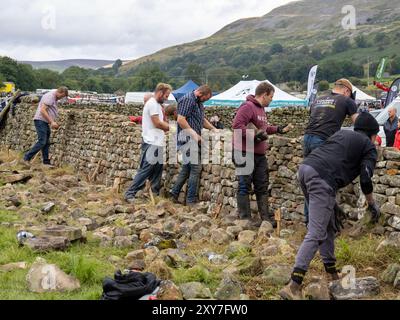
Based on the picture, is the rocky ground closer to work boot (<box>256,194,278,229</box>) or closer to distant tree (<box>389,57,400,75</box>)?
work boot (<box>256,194,278,229</box>)

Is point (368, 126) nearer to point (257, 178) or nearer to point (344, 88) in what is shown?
point (344, 88)

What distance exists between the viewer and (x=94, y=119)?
1409 centimetres

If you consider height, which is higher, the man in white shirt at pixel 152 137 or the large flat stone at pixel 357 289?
the man in white shirt at pixel 152 137

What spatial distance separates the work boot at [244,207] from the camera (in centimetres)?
775

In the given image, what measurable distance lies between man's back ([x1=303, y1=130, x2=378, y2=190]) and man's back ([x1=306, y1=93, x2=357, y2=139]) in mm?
1813

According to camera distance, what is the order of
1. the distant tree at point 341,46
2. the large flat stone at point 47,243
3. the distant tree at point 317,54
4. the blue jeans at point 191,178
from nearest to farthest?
the large flat stone at point 47,243 < the blue jeans at point 191,178 < the distant tree at point 317,54 < the distant tree at point 341,46

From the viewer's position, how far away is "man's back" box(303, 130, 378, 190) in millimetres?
4785

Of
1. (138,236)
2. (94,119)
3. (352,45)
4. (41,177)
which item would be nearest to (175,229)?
(138,236)

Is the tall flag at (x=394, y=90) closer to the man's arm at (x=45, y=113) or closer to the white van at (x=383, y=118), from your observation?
the white van at (x=383, y=118)

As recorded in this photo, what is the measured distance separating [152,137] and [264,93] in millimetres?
2688

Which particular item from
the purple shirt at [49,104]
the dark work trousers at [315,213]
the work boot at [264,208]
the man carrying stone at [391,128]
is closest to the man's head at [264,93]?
the work boot at [264,208]
